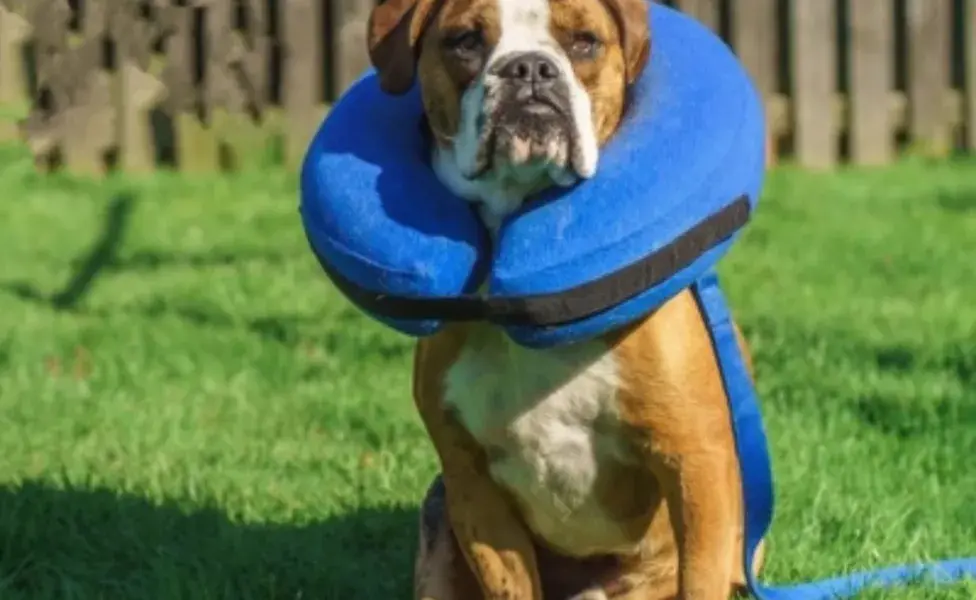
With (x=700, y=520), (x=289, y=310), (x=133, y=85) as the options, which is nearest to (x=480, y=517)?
(x=700, y=520)

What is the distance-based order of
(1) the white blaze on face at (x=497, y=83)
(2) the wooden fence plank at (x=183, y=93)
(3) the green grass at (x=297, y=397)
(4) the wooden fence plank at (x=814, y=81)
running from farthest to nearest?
(2) the wooden fence plank at (x=183, y=93)
(4) the wooden fence plank at (x=814, y=81)
(3) the green grass at (x=297, y=397)
(1) the white blaze on face at (x=497, y=83)

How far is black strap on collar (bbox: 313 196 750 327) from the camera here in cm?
331

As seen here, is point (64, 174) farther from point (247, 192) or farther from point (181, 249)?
point (181, 249)

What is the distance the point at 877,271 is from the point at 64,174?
4.57 m

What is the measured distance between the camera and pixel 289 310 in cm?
704

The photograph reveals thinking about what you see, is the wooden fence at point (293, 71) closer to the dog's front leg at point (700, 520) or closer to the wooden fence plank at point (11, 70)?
the wooden fence plank at point (11, 70)

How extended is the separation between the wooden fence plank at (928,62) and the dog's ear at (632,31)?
6201 mm

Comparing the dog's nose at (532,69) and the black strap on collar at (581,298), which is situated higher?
the dog's nose at (532,69)

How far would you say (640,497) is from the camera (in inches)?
150

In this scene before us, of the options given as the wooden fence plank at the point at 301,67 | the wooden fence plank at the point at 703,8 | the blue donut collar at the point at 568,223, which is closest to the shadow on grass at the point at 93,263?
the wooden fence plank at the point at 301,67

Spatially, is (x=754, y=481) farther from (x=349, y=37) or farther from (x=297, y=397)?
(x=349, y=37)

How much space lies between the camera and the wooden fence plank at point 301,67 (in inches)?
375

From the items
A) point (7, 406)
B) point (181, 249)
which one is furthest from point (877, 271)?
point (7, 406)

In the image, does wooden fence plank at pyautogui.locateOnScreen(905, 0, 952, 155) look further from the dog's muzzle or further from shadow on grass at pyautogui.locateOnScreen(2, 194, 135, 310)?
the dog's muzzle
